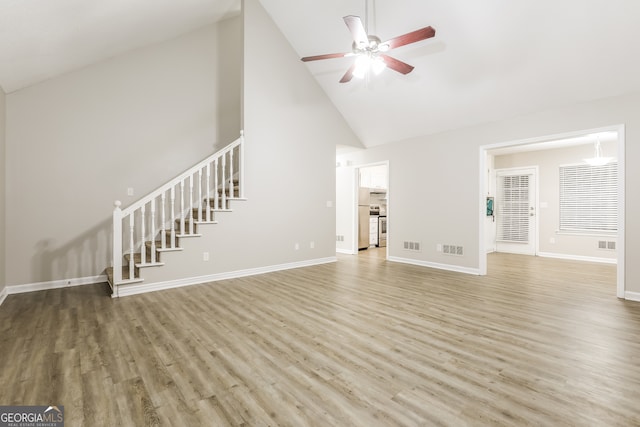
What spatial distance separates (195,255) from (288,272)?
5.19ft

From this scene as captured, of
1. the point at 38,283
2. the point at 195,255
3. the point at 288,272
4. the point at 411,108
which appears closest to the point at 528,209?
the point at 411,108

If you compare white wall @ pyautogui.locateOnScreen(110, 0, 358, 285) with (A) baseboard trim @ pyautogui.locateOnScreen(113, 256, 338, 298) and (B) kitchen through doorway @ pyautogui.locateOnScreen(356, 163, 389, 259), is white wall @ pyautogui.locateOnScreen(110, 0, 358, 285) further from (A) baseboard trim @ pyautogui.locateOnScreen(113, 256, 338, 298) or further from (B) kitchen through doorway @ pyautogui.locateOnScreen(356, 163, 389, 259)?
(B) kitchen through doorway @ pyautogui.locateOnScreen(356, 163, 389, 259)

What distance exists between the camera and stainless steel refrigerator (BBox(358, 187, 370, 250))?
7730 millimetres

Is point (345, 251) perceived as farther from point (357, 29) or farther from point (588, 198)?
point (588, 198)

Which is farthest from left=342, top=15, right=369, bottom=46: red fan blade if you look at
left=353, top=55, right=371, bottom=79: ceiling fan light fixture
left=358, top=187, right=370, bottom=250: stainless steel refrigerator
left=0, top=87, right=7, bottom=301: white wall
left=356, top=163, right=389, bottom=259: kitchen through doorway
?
left=358, top=187, right=370, bottom=250: stainless steel refrigerator

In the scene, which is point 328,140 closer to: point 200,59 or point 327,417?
point 200,59

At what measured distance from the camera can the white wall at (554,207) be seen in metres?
6.64

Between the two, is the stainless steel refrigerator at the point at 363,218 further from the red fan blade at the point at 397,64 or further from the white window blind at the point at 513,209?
the red fan blade at the point at 397,64

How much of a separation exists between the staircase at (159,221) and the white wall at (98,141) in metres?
0.37

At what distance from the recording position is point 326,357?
2.23 meters

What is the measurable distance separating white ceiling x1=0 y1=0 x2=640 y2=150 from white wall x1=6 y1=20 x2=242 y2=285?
0.30 meters

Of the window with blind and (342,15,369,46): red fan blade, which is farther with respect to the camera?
the window with blind

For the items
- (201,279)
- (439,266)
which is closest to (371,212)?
(439,266)

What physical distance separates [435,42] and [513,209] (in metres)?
5.58
